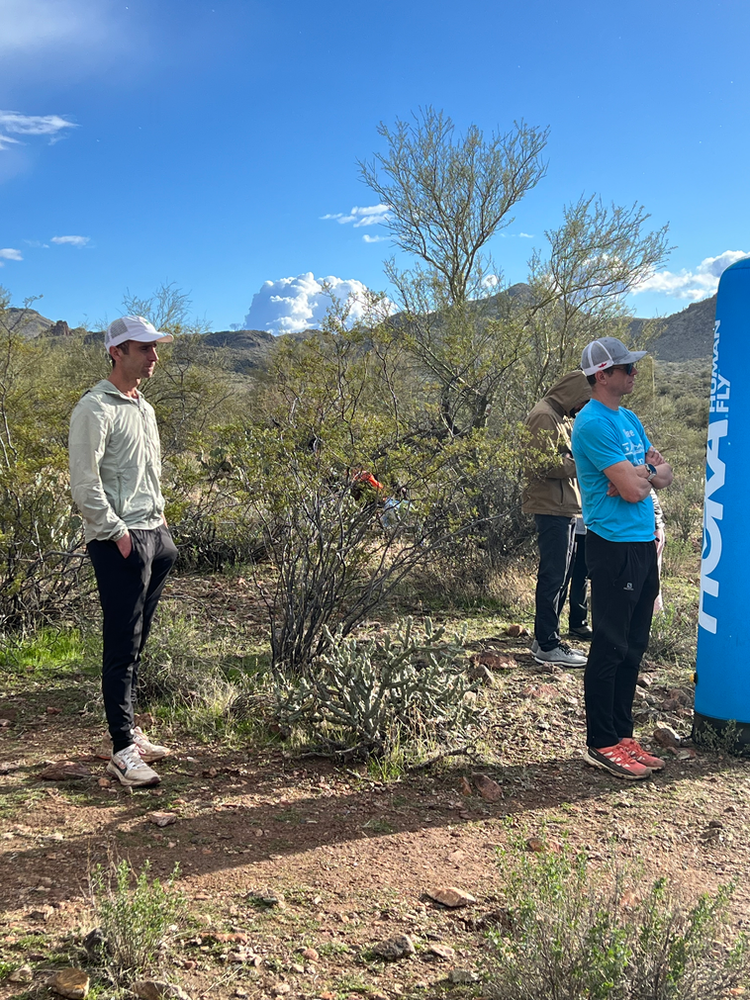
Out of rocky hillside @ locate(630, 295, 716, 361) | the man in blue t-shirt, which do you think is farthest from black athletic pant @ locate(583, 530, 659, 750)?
rocky hillside @ locate(630, 295, 716, 361)

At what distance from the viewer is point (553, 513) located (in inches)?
201

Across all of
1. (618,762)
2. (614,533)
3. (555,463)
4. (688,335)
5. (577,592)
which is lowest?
(618,762)

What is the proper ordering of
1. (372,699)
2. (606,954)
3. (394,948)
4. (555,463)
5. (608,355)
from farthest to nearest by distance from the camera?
(555,463), (372,699), (608,355), (394,948), (606,954)

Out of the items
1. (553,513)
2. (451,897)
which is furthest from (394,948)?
(553,513)

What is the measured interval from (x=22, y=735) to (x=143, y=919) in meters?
2.03

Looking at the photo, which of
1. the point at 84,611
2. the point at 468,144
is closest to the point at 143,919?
the point at 84,611

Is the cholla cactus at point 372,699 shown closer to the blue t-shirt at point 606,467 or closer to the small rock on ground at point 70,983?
the blue t-shirt at point 606,467

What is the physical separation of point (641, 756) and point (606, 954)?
1884mm

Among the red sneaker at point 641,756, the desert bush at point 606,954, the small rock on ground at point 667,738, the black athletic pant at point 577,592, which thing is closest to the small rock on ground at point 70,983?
the desert bush at point 606,954

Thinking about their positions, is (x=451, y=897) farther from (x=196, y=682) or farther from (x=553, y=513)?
(x=553, y=513)

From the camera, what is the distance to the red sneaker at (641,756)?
370 cm

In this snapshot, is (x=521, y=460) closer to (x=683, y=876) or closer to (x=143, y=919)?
(x=683, y=876)

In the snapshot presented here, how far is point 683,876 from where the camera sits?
2828 mm

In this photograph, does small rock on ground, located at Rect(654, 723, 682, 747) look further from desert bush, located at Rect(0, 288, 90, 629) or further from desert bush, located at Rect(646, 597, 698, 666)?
desert bush, located at Rect(0, 288, 90, 629)
